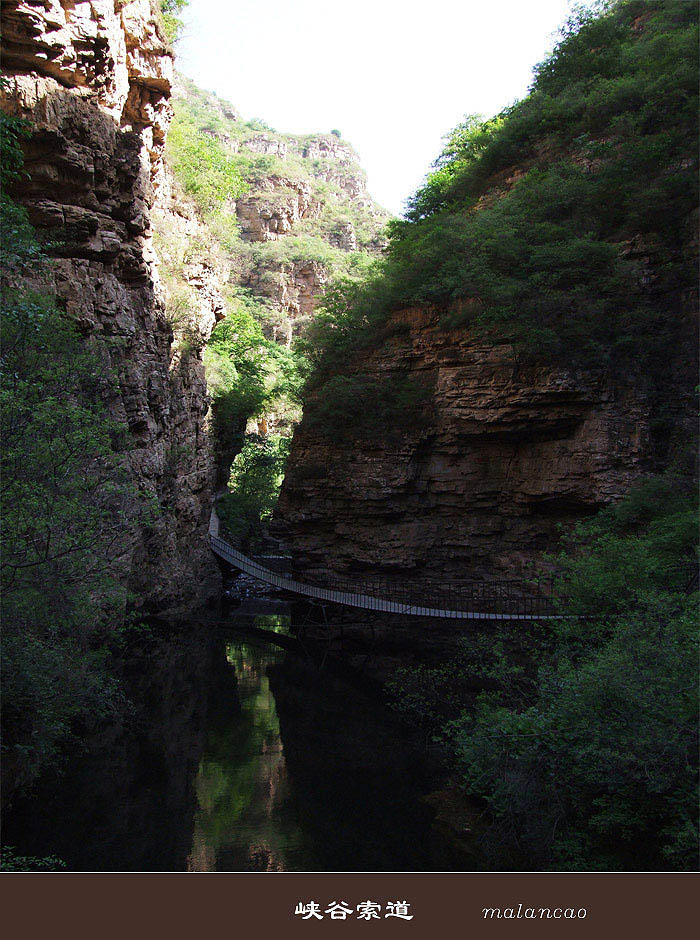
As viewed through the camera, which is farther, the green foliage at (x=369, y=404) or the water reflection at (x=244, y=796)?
the green foliage at (x=369, y=404)

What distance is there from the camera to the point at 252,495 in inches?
1271

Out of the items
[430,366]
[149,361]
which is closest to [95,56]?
[149,361]

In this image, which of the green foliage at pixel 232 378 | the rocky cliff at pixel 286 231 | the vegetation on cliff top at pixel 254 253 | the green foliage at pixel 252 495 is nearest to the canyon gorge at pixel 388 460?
the vegetation on cliff top at pixel 254 253

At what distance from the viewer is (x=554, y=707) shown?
763cm

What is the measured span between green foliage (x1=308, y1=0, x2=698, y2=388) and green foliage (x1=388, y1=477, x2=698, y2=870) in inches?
315

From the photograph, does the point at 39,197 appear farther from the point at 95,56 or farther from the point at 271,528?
the point at 271,528

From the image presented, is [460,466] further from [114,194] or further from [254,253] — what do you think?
[254,253]

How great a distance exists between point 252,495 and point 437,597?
51.3 feet

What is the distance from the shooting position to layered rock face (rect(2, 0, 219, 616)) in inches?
564

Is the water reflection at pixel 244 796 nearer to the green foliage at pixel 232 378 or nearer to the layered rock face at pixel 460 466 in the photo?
the layered rock face at pixel 460 466

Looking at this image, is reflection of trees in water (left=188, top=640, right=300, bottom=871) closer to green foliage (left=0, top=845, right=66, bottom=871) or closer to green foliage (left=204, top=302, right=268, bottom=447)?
green foliage (left=0, top=845, right=66, bottom=871)

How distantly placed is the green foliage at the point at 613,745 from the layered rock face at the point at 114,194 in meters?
7.99

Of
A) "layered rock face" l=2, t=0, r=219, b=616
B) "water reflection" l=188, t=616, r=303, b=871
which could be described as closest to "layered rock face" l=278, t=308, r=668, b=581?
"layered rock face" l=2, t=0, r=219, b=616

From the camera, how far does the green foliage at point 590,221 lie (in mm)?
16219
